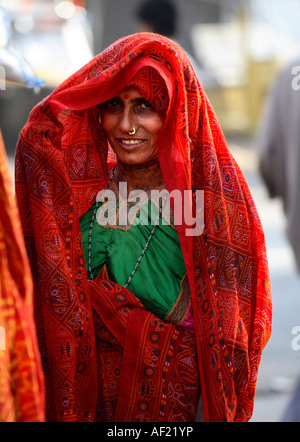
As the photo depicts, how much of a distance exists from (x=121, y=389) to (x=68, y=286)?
1.26 feet

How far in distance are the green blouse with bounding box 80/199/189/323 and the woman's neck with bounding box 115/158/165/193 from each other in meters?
0.07

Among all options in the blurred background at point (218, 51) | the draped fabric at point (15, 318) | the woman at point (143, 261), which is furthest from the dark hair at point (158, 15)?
the draped fabric at point (15, 318)

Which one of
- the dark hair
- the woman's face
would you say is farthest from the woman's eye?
the dark hair

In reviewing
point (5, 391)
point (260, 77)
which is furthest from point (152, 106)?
point (260, 77)

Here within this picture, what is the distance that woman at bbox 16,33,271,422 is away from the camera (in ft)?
7.98

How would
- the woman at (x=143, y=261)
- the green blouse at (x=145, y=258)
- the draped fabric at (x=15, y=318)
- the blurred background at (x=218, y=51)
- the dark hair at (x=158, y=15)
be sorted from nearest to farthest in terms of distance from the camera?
the draped fabric at (x=15, y=318), the woman at (x=143, y=261), the green blouse at (x=145, y=258), the dark hair at (x=158, y=15), the blurred background at (x=218, y=51)

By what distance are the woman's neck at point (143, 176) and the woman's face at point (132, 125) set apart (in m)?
0.06

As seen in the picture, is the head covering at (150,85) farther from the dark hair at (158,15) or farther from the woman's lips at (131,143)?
the dark hair at (158,15)

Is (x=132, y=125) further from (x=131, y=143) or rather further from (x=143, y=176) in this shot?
(x=143, y=176)

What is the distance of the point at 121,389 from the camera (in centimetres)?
249

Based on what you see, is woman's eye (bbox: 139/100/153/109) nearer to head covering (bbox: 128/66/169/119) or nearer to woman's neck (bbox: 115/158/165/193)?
head covering (bbox: 128/66/169/119)

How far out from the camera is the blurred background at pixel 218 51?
968cm

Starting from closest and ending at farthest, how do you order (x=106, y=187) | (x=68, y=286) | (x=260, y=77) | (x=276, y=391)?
(x=68, y=286)
(x=106, y=187)
(x=276, y=391)
(x=260, y=77)

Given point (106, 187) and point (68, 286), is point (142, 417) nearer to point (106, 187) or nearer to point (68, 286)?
point (68, 286)
